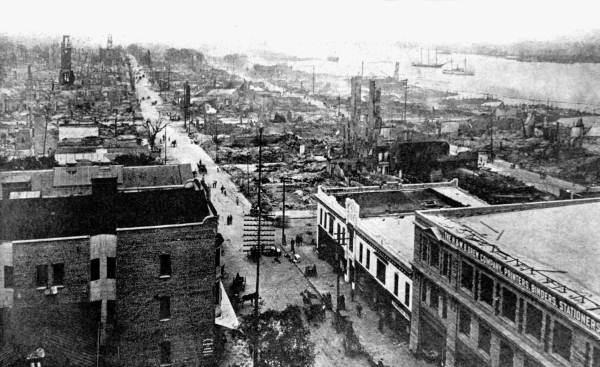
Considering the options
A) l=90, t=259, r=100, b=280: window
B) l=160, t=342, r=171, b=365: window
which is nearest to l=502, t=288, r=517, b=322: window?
l=160, t=342, r=171, b=365: window

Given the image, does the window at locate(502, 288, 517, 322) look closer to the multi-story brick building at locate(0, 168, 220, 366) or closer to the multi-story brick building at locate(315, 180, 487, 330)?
the multi-story brick building at locate(315, 180, 487, 330)

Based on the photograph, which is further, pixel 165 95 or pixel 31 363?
pixel 165 95

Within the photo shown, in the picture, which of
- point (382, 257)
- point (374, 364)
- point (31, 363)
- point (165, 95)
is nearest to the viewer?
point (31, 363)

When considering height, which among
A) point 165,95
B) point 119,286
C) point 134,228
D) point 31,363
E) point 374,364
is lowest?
point 374,364

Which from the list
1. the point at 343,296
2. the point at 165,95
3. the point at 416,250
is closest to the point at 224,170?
the point at 343,296

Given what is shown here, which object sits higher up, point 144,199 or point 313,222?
point 144,199

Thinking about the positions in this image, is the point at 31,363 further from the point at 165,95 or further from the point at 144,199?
the point at 165,95

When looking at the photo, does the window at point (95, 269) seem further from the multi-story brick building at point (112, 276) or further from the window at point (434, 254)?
the window at point (434, 254)
